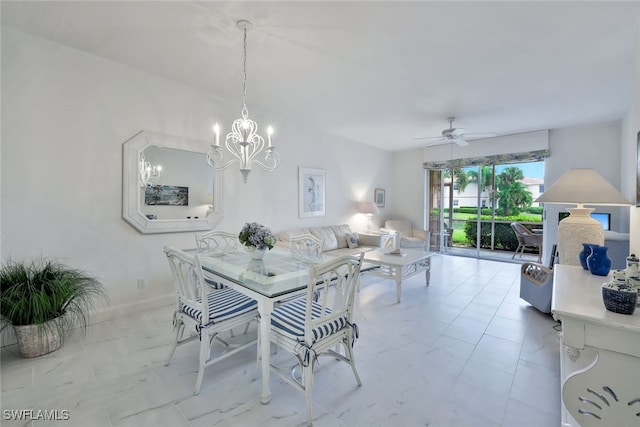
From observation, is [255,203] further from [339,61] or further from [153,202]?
[339,61]

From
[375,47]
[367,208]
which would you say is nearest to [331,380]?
[375,47]

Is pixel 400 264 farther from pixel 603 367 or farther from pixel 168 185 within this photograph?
pixel 168 185

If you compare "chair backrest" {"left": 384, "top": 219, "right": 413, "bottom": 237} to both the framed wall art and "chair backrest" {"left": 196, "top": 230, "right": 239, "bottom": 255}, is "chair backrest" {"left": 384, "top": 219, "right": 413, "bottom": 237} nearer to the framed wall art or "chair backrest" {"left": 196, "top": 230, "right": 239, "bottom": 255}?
"chair backrest" {"left": 196, "top": 230, "right": 239, "bottom": 255}

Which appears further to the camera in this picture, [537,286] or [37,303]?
[537,286]

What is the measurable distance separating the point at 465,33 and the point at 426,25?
0.37m

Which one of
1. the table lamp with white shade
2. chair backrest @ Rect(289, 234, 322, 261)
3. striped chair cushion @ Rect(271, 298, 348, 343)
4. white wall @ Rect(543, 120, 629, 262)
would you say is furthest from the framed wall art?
white wall @ Rect(543, 120, 629, 262)

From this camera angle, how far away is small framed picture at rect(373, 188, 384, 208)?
6607 mm

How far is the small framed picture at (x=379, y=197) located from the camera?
6.61 m

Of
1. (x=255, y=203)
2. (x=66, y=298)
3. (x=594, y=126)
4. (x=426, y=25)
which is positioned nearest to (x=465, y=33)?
(x=426, y=25)

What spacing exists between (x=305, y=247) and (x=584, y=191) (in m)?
2.41

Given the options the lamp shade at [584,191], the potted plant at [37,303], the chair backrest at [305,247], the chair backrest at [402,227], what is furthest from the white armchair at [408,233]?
the potted plant at [37,303]

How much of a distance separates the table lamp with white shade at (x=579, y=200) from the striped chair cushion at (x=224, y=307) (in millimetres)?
2417

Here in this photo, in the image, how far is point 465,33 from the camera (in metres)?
2.24

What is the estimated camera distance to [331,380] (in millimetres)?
1931
